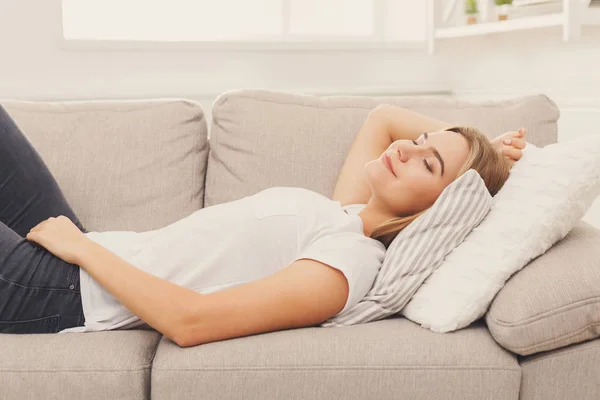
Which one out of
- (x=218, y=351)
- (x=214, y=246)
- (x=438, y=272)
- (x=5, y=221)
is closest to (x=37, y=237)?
(x=5, y=221)

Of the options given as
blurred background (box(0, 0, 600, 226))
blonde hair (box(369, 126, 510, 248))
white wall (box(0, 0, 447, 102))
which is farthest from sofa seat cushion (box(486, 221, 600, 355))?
white wall (box(0, 0, 447, 102))

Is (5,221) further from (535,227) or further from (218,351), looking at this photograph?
(535,227)

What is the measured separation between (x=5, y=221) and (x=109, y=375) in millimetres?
588

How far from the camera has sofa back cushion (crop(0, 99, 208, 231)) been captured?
196cm

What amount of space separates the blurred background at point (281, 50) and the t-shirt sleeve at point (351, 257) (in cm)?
135

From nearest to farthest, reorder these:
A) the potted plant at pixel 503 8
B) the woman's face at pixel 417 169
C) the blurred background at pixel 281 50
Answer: the woman's face at pixel 417 169 < the potted plant at pixel 503 8 < the blurred background at pixel 281 50

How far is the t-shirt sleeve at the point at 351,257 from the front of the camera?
147 centimetres

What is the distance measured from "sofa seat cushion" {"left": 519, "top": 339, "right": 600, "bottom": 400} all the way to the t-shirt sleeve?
37 cm

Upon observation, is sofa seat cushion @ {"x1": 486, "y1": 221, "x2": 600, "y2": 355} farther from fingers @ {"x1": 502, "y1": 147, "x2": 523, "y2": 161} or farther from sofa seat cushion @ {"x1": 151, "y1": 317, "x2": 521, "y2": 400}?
fingers @ {"x1": 502, "y1": 147, "x2": 523, "y2": 161}

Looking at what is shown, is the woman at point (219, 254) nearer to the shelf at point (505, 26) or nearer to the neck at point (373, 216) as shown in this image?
the neck at point (373, 216)

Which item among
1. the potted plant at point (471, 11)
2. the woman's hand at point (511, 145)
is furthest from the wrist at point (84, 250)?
the potted plant at point (471, 11)

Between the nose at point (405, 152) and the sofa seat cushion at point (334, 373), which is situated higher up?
the nose at point (405, 152)

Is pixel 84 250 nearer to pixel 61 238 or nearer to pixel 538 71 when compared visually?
pixel 61 238

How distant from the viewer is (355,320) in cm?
154
